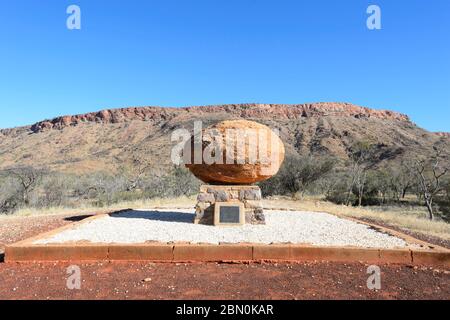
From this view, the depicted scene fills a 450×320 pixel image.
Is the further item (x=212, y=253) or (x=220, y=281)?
(x=212, y=253)

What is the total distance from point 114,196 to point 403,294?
17.2 meters

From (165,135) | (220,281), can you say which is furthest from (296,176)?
(165,135)

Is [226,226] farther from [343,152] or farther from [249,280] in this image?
[343,152]

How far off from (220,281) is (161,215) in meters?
5.94

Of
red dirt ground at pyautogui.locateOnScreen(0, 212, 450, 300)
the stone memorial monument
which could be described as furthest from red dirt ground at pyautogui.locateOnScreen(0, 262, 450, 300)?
the stone memorial monument

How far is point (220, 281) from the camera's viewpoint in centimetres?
509

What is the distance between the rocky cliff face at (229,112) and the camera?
76.1 meters

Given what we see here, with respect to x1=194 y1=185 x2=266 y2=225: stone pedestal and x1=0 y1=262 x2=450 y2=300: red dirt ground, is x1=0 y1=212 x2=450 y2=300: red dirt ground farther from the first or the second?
x1=194 y1=185 x2=266 y2=225: stone pedestal

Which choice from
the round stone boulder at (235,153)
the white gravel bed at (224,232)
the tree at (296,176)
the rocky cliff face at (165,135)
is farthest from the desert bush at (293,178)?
the rocky cliff face at (165,135)

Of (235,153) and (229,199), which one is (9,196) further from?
(235,153)

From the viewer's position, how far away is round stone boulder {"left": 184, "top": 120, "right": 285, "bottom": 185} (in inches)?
351

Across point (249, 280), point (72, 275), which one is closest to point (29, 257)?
point (72, 275)

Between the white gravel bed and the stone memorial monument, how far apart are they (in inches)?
15.6
